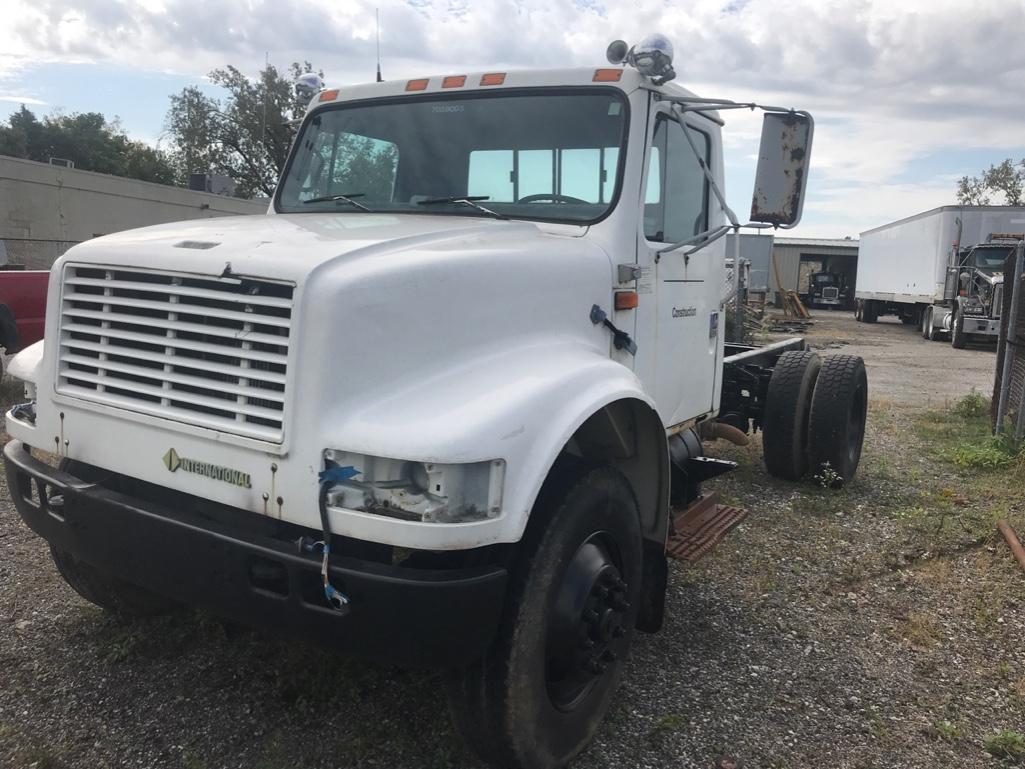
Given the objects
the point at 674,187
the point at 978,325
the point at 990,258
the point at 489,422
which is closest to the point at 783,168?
the point at 674,187

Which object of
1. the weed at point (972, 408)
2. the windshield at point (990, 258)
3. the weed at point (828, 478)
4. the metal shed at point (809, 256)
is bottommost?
the weed at point (828, 478)

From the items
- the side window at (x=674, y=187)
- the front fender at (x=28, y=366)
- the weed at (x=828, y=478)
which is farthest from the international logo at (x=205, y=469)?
the weed at (x=828, y=478)

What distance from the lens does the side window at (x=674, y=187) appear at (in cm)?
377

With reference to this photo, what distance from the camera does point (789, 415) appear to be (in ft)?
20.4

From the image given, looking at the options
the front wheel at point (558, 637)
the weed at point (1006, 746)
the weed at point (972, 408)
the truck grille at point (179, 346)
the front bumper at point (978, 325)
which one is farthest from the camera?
the front bumper at point (978, 325)

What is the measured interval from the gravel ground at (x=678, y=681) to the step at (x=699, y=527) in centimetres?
42

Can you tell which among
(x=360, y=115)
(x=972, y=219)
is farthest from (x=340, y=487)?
(x=972, y=219)

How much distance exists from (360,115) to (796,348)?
5.18 m

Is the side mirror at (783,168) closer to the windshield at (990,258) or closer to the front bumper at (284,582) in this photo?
the front bumper at (284,582)

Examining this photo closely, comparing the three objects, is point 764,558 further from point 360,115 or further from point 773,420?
point 360,115

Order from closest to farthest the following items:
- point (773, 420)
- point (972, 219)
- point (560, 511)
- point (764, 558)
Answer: point (560, 511) < point (764, 558) < point (773, 420) < point (972, 219)

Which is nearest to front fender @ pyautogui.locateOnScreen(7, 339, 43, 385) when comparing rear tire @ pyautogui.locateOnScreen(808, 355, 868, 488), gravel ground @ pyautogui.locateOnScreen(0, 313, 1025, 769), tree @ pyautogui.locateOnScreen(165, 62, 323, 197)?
gravel ground @ pyautogui.locateOnScreen(0, 313, 1025, 769)

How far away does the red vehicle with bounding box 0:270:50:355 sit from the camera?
8500mm

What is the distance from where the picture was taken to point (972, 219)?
2156 centimetres
